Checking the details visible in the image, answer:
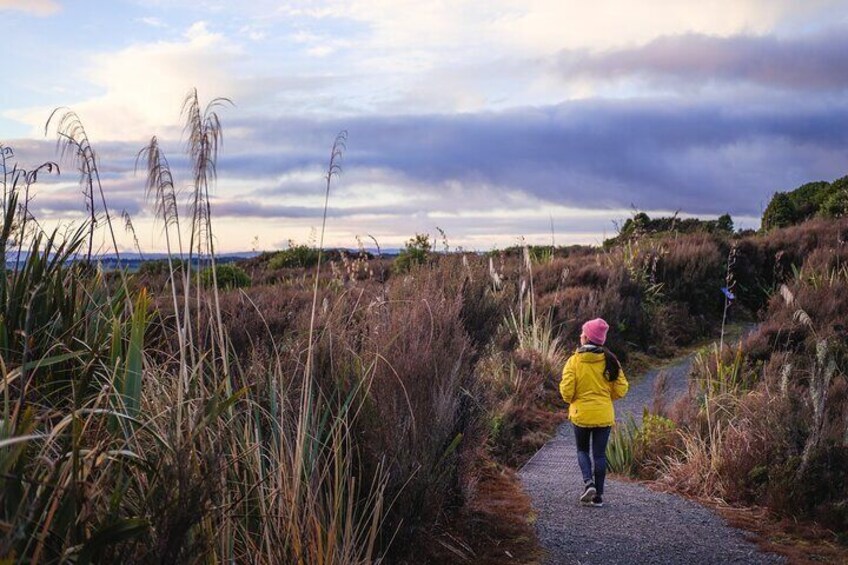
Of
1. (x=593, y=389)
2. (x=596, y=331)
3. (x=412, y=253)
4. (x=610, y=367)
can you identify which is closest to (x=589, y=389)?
(x=593, y=389)

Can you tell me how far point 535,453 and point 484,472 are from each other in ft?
6.13

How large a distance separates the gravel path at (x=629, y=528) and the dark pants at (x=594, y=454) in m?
0.18

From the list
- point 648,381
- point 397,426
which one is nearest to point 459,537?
point 397,426

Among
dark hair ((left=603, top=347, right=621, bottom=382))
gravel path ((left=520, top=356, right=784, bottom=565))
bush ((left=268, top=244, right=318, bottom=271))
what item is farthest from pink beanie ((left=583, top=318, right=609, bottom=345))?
bush ((left=268, top=244, right=318, bottom=271))

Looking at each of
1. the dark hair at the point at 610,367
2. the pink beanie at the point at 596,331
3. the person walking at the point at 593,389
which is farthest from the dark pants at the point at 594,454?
the pink beanie at the point at 596,331

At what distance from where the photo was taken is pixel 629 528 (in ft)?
19.7

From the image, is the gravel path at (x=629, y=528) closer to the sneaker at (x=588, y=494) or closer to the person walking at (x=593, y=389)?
the sneaker at (x=588, y=494)

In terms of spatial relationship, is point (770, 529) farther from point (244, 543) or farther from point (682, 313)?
point (682, 313)

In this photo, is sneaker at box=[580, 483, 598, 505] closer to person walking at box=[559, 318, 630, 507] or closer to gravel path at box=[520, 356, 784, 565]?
gravel path at box=[520, 356, 784, 565]

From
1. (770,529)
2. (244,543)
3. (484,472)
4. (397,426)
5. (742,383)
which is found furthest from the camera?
(742,383)

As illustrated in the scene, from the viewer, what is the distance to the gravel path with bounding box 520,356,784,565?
5465mm

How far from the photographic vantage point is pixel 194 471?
3.25m

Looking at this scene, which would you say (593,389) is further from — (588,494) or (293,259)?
(293,259)

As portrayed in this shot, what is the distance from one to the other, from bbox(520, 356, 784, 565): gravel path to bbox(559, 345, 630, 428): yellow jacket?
60 centimetres
